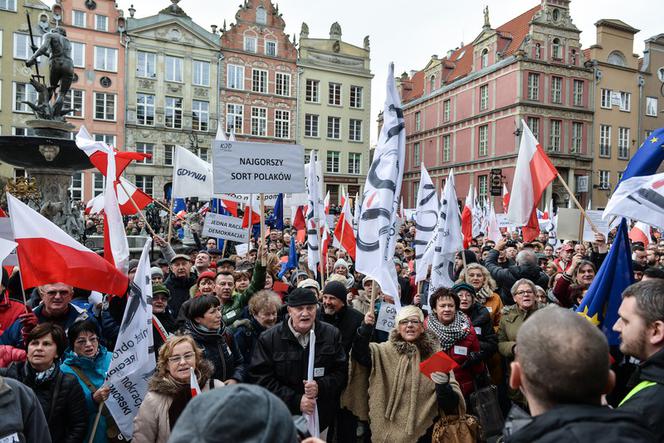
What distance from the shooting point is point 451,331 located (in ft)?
14.4

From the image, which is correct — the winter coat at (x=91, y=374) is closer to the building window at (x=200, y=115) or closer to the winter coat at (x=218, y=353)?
the winter coat at (x=218, y=353)

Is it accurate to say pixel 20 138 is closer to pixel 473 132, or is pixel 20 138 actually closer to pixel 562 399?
pixel 562 399

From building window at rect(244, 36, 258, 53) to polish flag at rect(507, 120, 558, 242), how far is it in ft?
126

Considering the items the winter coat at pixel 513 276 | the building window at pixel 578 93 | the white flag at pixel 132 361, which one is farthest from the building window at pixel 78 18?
the white flag at pixel 132 361

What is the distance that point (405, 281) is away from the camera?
8.41 metres

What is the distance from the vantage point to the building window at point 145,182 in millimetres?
38125

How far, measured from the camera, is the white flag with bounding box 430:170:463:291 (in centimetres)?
679

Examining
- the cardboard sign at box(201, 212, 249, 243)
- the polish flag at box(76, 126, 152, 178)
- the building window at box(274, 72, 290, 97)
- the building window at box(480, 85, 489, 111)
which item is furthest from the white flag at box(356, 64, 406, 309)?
the building window at box(274, 72, 290, 97)

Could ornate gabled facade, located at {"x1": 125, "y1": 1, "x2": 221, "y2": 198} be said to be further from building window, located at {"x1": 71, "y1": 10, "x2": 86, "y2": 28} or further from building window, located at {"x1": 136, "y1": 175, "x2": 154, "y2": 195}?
building window, located at {"x1": 71, "y1": 10, "x2": 86, "y2": 28}

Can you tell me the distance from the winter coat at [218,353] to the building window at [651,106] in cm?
4767

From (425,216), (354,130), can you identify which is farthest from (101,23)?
(425,216)

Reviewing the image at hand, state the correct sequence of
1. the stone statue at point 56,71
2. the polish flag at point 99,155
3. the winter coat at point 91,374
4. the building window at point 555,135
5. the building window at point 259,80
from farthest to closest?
the building window at point 259,80 → the building window at point 555,135 → the stone statue at point 56,71 → the polish flag at point 99,155 → the winter coat at point 91,374

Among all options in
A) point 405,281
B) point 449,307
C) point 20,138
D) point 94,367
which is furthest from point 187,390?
point 20,138

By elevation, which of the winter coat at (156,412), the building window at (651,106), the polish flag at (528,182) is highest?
the building window at (651,106)
